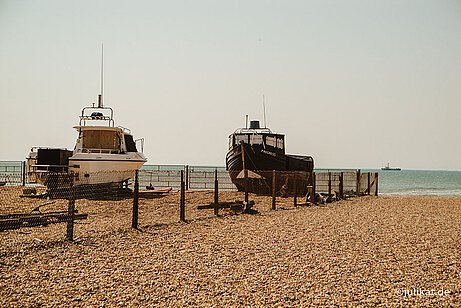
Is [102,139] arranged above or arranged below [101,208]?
above

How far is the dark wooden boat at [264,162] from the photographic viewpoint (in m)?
23.9

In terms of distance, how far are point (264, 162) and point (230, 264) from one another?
19.3 m

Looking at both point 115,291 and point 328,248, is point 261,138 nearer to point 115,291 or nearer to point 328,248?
point 328,248

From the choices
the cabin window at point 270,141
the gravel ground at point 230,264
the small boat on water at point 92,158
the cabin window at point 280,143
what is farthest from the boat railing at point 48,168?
the cabin window at point 280,143

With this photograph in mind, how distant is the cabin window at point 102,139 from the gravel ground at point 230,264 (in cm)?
1110

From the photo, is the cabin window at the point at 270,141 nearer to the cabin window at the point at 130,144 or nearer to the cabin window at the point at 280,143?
the cabin window at the point at 280,143

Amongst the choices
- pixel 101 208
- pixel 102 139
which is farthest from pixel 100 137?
pixel 101 208

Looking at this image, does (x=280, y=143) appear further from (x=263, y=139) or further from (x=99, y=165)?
(x=99, y=165)

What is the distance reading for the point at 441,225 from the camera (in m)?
12.4

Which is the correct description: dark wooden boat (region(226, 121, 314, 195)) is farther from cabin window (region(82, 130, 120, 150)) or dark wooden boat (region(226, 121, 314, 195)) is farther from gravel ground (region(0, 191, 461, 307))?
gravel ground (region(0, 191, 461, 307))

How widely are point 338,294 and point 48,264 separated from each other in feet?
15.7

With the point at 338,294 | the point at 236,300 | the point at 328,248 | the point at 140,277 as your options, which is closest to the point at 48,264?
the point at 140,277

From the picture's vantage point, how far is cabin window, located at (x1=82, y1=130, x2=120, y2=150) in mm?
22109

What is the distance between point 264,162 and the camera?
2603cm
